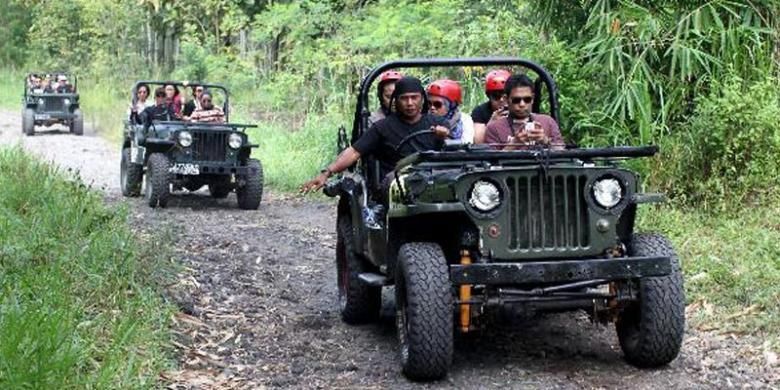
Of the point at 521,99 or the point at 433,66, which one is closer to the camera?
the point at 521,99

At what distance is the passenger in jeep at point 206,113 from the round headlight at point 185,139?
67 cm

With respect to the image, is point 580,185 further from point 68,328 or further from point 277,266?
point 277,266

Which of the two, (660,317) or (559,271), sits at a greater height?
(559,271)

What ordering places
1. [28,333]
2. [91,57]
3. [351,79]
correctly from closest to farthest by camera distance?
1. [28,333]
2. [351,79]
3. [91,57]

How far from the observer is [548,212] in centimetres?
514

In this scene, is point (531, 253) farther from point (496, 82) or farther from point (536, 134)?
point (496, 82)

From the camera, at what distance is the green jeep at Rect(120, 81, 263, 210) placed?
40.3ft

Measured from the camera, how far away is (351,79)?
17516mm

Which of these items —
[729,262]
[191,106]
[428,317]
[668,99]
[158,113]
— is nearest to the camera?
[428,317]

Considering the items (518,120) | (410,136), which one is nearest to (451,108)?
(518,120)

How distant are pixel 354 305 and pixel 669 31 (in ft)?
14.4

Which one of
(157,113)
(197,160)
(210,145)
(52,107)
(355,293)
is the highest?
(52,107)

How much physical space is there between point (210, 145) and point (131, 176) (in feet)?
5.48

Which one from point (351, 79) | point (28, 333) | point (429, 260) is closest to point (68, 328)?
point (28, 333)
